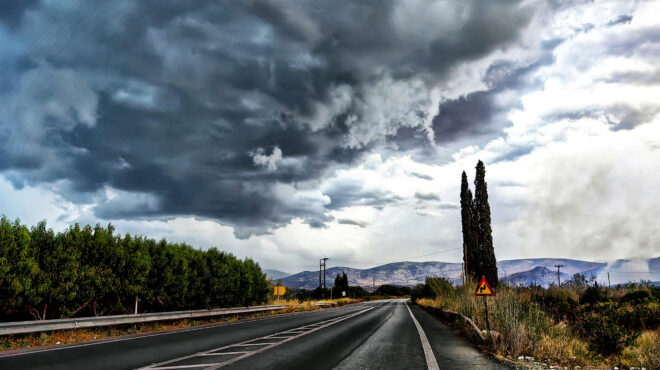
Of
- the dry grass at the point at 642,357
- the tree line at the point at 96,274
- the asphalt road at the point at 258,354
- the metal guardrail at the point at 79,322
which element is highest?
the tree line at the point at 96,274

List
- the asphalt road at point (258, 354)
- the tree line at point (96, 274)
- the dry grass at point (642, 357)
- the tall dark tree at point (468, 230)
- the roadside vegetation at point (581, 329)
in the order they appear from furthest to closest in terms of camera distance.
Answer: the tall dark tree at point (468, 230) < the tree line at point (96, 274) < the roadside vegetation at point (581, 329) < the dry grass at point (642, 357) < the asphalt road at point (258, 354)

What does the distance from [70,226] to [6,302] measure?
3.83 m

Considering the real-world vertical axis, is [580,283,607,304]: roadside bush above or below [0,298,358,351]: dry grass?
above

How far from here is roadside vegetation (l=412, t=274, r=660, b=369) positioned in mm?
9484

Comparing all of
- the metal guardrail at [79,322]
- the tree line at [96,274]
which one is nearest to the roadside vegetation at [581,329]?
the metal guardrail at [79,322]

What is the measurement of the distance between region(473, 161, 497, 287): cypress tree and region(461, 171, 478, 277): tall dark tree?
1.93 ft

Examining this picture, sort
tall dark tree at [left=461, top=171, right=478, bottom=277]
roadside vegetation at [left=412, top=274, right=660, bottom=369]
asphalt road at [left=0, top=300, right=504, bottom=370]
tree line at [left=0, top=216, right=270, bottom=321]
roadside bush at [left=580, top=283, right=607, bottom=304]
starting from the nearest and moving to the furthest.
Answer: asphalt road at [left=0, top=300, right=504, bottom=370] → roadside vegetation at [left=412, top=274, right=660, bottom=369] → tree line at [left=0, top=216, right=270, bottom=321] → roadside bush at [left=580, top=283, right=607, bottom=304] → tall dark tree at [left=461, top=171, right=478, bottom=277]

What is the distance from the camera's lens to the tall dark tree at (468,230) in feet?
164

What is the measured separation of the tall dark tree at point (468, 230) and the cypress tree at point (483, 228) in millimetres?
587

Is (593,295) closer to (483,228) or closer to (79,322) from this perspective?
(79,322)

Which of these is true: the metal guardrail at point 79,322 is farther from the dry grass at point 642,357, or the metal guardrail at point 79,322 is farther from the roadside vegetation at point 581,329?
the dry grass at point 642,357

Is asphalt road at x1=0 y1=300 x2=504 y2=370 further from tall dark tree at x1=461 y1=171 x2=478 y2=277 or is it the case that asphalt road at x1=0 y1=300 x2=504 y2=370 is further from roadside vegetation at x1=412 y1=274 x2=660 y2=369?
tall dark tree at x1=461 y1=171 x2=478 y2=277

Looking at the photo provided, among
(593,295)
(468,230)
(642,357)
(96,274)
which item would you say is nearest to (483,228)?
(468,230)

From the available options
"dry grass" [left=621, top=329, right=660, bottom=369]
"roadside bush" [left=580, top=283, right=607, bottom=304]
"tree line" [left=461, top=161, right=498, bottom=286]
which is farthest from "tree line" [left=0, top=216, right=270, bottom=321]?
"tree line" [left=461, top=161, right=498, bottom=286]
